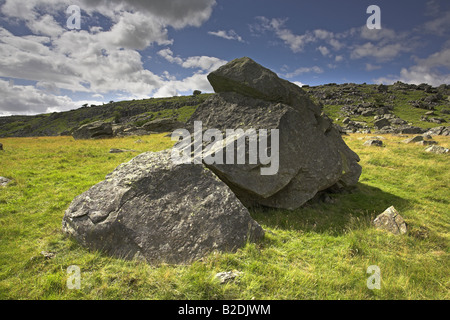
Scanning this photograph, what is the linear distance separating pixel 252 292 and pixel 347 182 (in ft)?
35.4

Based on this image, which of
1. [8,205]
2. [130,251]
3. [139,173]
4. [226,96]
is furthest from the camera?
[226,96]

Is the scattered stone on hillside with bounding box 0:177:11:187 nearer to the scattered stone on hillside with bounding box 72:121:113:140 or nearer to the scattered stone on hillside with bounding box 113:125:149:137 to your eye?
the scattered stone on hillside with bounding box 72:121:113:140

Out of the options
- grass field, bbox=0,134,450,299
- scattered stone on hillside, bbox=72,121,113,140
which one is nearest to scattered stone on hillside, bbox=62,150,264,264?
grass field, bbox=0,134,450,299

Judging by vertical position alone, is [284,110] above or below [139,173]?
above

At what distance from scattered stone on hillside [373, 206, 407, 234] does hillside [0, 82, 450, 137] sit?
73.5 meters

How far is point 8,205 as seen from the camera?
10.7 meters

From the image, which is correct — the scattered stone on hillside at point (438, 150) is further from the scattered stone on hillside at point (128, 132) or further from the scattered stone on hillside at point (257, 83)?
the scattered stone on hillside at point (128, 132)

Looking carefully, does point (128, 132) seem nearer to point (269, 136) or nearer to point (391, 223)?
point (269, 136)

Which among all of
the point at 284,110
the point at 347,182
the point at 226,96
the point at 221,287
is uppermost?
the point at 226,96

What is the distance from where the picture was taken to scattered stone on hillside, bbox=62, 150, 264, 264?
271 inches

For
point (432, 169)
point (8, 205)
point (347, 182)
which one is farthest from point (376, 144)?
point (8, 205)

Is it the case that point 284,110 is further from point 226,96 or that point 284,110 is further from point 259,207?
point 259,207

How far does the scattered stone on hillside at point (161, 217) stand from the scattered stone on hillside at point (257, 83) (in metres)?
5.81
